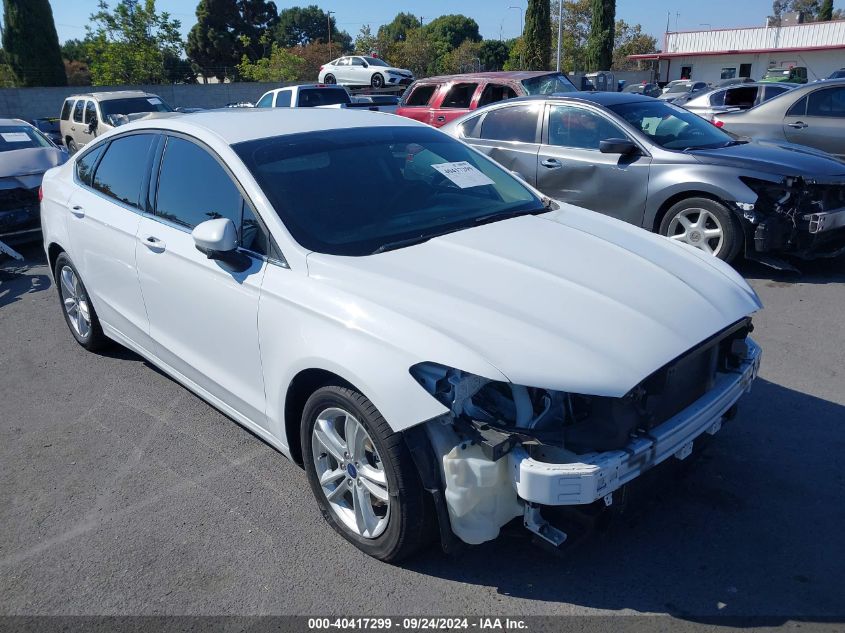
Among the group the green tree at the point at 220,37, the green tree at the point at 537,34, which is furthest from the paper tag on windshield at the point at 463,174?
the green tree at the point at 220,37

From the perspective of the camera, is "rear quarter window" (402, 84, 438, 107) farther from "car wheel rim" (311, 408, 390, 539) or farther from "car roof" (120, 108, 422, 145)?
"car wheel rim" (311, 408, 390, 539)

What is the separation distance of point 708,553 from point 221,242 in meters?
2.50


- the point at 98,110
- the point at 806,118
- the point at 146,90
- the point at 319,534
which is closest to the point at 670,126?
the point at 806,118

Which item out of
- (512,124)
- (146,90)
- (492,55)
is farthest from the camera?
(492,55)

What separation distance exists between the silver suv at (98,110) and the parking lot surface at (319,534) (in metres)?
12.6

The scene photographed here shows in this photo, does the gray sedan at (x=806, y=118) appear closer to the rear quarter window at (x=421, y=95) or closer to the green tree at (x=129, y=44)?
the rear quarter window at (x=421, y=95)

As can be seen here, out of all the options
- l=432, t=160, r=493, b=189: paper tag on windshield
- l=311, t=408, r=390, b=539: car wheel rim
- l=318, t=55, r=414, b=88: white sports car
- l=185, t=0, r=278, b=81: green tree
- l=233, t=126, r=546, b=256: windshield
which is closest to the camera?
l=311, t=408, r=390, b=539: car wheel rim

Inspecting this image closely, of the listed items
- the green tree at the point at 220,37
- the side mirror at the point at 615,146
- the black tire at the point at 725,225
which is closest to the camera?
the black tire at the point at 725,225

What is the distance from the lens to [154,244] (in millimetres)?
3779

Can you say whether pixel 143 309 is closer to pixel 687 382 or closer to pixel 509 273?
pixel 509 273

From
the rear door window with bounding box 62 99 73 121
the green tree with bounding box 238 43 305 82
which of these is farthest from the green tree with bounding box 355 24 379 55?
the rear door window with bounding box 62 99 73 121

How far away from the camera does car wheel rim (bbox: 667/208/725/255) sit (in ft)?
20.8

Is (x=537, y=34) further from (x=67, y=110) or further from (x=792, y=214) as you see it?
(x=792, y=214)

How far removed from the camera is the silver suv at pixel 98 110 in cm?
1530
